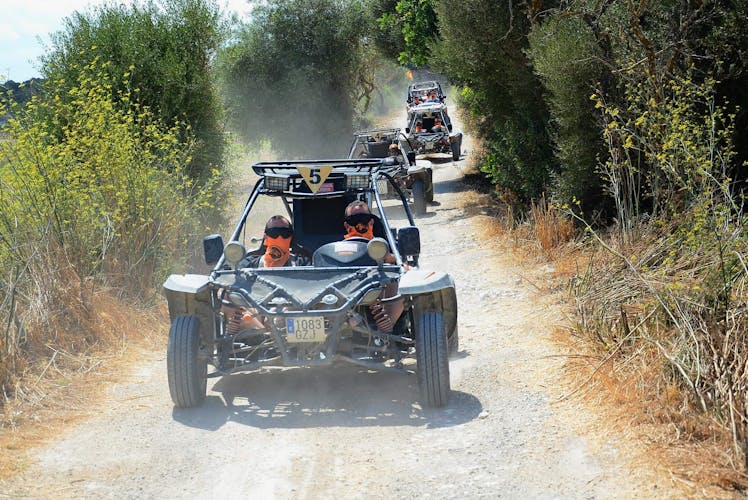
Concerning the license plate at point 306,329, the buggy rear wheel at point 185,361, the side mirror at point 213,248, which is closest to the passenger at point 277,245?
the side mirror at point 213,248

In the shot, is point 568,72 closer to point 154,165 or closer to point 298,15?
point 154,165

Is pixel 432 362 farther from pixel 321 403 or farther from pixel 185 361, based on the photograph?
pixel 185 361

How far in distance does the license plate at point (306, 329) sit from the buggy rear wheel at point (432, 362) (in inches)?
27.0

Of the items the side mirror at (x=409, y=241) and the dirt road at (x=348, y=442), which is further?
the side mirror at (x=409, y=241)

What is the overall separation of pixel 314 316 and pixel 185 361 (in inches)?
39.2

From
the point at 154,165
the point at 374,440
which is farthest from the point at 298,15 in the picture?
the point at 374,440

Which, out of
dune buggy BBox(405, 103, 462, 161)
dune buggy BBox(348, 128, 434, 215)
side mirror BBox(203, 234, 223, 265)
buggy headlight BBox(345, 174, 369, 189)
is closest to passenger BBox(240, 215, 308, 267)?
side mirror BBox(203, 234, 223, 265)

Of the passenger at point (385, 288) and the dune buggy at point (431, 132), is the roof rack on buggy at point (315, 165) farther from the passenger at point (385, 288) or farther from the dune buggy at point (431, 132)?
the dune buggy at point (431, 132)

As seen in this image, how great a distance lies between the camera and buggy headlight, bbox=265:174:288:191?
312 inches

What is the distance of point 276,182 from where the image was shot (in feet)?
26.1

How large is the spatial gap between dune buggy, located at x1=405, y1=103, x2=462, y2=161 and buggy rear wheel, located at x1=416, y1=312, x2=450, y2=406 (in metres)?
17.7

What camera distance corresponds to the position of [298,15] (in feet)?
93.0

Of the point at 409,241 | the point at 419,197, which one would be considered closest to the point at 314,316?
the point at 409,241

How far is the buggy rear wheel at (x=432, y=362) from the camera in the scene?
6.36 meters
